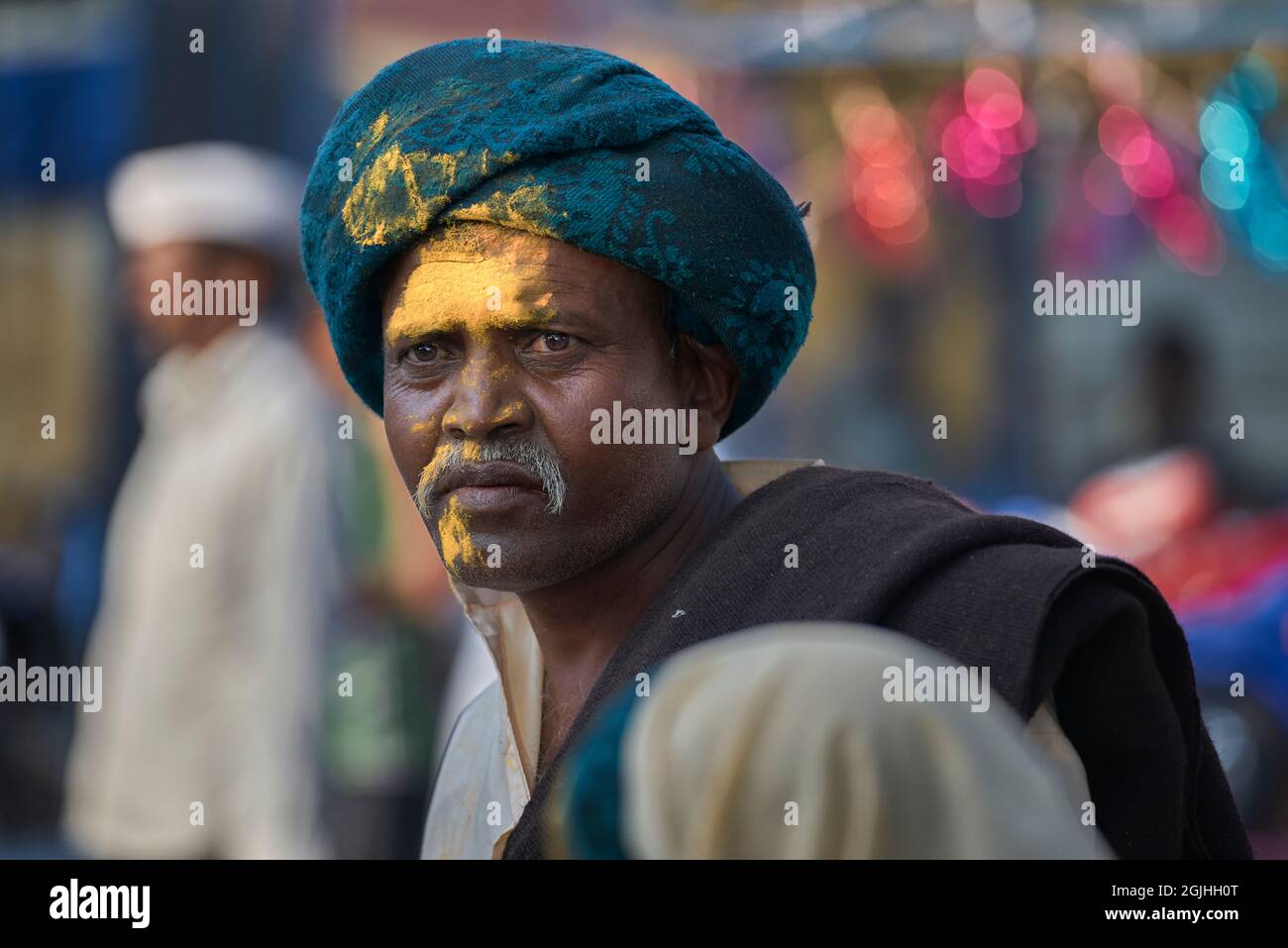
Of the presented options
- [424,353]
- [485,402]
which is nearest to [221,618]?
[424,353]

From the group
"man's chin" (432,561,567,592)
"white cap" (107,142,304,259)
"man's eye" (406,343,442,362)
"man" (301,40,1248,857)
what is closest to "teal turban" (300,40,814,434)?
"man" (301,40,1248,857)

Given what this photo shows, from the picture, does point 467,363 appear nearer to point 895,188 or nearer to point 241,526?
point 241,526

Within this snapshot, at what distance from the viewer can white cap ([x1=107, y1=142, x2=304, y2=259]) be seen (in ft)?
19.7

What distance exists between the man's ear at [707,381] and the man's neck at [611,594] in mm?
47

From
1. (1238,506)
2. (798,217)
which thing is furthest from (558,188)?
(1238,506)

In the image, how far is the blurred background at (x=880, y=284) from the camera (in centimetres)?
662

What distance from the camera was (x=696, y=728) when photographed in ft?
3.70

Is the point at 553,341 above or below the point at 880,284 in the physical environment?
below

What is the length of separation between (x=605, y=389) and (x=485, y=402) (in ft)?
0.54

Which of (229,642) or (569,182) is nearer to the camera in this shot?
(569,182)

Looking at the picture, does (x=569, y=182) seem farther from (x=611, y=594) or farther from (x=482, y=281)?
(x=611, y=594)

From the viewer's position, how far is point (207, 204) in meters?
6.09

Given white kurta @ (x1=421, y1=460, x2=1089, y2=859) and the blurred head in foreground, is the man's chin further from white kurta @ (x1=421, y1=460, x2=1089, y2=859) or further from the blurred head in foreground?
the blurred head in foreground
